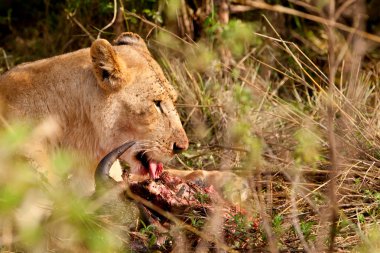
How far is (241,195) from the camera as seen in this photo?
14.5 ft

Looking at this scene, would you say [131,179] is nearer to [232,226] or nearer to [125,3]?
[232,226]

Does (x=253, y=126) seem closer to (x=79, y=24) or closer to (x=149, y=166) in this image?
(x=149, y=166)

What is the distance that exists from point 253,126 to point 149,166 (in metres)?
0.72

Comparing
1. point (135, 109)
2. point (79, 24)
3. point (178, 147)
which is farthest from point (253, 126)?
point (79, 24)

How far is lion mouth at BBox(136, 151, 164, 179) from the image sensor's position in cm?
446

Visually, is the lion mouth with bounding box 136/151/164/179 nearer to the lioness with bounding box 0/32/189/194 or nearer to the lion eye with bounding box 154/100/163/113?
the lioness with bounding box 0/32/189/194

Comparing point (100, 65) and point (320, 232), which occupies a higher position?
point (100, 65)

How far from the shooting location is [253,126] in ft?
15.7

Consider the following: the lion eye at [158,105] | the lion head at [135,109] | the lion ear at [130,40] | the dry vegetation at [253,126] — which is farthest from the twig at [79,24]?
the lion eye at [158,105]

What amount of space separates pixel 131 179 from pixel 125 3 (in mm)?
2538

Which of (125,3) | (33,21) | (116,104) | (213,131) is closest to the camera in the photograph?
(116,104)

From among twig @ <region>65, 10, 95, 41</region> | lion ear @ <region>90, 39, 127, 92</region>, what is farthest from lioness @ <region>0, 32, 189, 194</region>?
twig @ <region>65, 10, 95, 41</region>

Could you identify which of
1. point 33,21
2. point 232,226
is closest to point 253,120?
point 232,226

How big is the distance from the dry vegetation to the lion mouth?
39 cm
